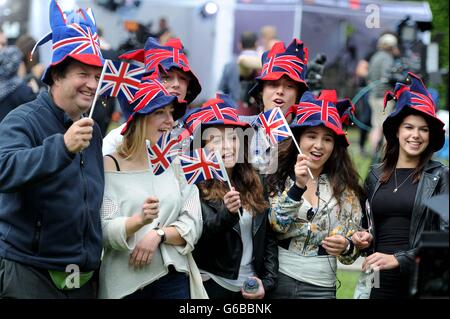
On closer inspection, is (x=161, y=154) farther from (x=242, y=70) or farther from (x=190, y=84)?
(x=242, y=70)

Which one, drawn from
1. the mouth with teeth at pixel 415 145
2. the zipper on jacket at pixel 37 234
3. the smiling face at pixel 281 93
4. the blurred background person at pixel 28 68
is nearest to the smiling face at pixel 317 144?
the mouth with teeth at pixel 415 145

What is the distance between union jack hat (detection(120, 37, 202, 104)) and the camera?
6393 millimetres

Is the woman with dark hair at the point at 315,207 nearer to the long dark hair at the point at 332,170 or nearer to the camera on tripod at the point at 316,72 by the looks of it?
the long dark hair at the point at 332,170

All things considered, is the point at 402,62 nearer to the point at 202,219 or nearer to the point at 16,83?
the point at 16,83

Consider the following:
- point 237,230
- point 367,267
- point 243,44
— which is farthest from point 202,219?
point 243,44

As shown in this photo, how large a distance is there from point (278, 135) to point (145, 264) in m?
1.11

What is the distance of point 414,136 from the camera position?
5680mm

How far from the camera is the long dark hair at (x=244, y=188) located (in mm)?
5559

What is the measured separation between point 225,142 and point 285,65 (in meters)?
0.93

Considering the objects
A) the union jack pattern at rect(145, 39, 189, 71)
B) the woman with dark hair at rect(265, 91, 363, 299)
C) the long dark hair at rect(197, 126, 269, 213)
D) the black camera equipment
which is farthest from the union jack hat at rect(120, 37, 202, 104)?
the black camera equipment

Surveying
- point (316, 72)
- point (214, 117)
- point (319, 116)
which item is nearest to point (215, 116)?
point (214, 117)

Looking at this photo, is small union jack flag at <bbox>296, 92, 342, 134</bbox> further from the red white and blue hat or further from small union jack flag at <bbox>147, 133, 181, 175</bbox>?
small union jack flag at <bbox>147, 133, 181, 175</bbox>
